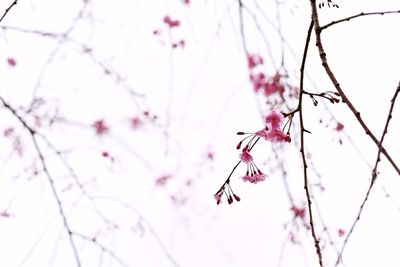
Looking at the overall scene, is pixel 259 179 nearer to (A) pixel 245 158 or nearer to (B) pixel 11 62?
(A) pixel 245 158

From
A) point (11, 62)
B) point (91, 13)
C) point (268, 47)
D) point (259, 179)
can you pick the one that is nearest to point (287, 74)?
point (268, 47)

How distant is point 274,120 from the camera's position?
3.68 feet

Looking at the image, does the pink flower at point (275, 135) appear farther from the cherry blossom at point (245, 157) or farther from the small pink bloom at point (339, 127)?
the small pink bloom at point (339, 127)

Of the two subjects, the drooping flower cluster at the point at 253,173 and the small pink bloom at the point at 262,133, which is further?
the drooping flower cluster at the point at 253,173

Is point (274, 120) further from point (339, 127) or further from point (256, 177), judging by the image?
point (339, 127)

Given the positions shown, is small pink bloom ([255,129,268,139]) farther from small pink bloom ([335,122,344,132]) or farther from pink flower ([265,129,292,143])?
small pink bloom ([335,122,344,132])

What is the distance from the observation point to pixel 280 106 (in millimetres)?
1543

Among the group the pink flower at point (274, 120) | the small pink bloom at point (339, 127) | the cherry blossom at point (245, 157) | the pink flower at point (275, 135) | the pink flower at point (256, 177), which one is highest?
the small pink bloom at point (339, 127)

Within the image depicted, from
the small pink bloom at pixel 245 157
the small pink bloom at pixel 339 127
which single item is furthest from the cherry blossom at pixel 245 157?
the small pink bloom at pixel 339 127

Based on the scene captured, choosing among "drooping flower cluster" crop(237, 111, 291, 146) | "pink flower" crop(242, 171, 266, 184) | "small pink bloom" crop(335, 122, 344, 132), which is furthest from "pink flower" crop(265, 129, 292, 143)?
"small pink bloom" crop(335, 122, 344, 132)

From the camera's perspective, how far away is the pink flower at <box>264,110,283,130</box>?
44.0 inches

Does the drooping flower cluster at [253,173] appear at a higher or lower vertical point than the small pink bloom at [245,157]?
higher

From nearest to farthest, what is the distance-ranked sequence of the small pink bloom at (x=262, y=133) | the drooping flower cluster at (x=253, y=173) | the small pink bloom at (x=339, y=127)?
the small pink bloom at (x=262, y=133)
the drooping flower cluster at (x=253, y=173)
the small pink bloom at (x=339, y=127)

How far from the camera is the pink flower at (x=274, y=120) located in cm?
112
